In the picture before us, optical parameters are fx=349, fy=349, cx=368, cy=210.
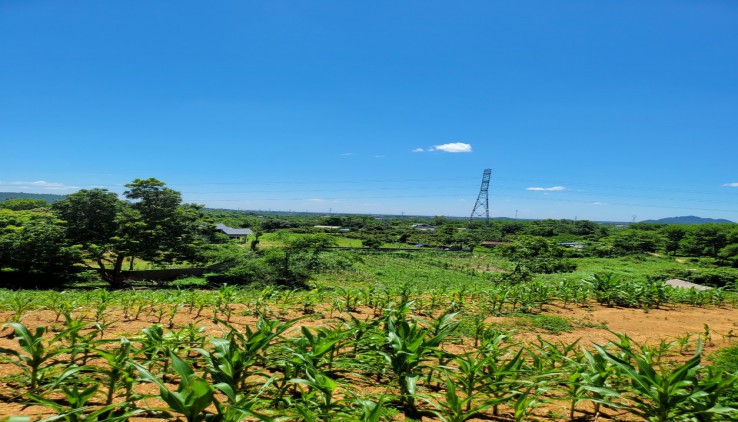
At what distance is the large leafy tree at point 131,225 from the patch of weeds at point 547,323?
54.0 feet

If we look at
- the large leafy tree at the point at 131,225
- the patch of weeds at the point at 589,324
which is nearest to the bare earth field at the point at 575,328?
the patch of weeds at the point at 589,324

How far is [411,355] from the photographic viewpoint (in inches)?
86.9

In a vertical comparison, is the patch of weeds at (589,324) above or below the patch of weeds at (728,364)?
below

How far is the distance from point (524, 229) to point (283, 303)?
7316 cm

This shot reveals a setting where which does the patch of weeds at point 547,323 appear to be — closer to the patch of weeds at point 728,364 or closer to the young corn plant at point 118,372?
the patch of weeds at point 728,364

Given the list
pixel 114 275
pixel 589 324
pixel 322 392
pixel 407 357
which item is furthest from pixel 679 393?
pixel 114 275

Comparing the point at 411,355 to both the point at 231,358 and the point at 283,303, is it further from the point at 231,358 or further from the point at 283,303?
the point at 283,303

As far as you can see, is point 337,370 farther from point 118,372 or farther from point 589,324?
point 589,324

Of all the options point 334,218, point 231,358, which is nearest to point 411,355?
point 231,358

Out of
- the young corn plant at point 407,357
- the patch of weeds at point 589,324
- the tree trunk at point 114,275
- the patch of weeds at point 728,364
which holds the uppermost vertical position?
the young corn plant at point 407,357

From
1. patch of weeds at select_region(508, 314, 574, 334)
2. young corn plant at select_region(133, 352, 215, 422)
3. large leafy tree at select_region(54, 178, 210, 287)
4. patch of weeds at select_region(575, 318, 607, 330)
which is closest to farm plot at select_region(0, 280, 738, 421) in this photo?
young corn plant at select_region(133, 352, 215, 422)

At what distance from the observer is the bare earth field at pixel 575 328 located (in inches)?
91.3

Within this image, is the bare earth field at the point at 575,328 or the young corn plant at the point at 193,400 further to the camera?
the bare earth field at the point at 575,328

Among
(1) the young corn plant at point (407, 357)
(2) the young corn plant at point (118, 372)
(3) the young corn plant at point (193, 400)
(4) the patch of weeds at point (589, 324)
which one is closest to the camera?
(3) the young corn plant at point (193, 400)
